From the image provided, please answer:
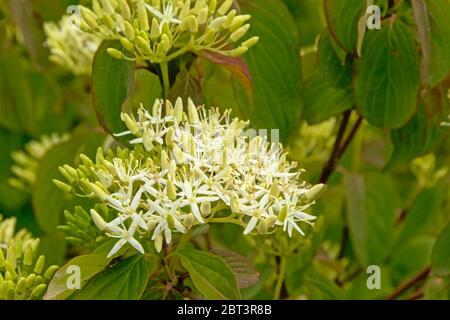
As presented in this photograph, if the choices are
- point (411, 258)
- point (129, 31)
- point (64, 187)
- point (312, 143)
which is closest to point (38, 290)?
point (64, 187)

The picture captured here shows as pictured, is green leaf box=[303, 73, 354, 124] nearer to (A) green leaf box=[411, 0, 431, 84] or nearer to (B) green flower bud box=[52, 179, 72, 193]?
(A) green leaf box=[411, 0, 431, 84]

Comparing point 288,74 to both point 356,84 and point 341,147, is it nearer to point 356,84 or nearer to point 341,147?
point 356,84

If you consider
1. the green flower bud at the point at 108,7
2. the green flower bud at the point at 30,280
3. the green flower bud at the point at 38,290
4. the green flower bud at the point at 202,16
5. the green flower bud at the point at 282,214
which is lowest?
the green flower bud at the point at 38,290

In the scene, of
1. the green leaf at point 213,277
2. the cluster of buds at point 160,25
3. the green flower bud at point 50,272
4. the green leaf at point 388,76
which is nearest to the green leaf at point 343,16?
the green leaf at point 388,76

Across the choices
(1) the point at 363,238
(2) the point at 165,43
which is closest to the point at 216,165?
(2) the point at 165,43

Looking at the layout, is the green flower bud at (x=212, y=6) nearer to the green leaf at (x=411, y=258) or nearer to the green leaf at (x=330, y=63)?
the green leaf at (x=330, y=63)

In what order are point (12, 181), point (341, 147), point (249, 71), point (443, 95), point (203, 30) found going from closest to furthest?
point (203, 30), point (249, 71), point (443, 95), point (341, 147), point (12, 181)

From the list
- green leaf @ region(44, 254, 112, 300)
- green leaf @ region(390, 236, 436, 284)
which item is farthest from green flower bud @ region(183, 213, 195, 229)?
green leaf @ region(390, 236, 436, 284)

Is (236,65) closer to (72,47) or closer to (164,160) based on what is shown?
(164,160)
